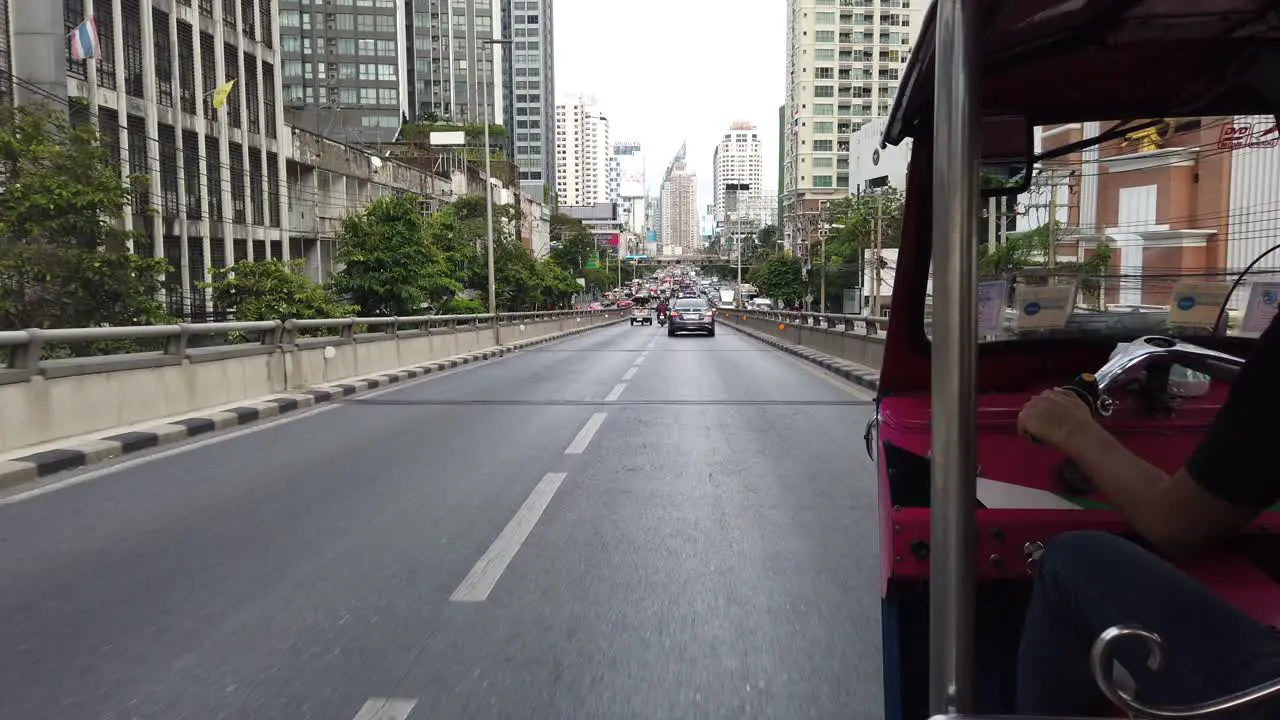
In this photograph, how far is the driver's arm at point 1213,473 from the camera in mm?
1590

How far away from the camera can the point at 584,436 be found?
1009 centimetres

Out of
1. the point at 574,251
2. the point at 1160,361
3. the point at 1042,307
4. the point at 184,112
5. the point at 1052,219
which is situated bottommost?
the point at 1160,361

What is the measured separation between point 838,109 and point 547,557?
12565 centimetres

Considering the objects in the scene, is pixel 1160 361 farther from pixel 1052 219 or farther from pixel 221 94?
pixel 221 94

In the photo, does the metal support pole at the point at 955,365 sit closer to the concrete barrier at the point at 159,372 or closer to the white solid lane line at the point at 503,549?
the white solid lane line at the point at 503,549

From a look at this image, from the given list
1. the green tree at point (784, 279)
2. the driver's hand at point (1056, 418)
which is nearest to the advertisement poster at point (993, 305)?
the driver's hand at point (1056, 418)

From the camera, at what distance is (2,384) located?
8328 mm

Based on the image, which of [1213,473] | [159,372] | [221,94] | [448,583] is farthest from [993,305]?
[221,94]

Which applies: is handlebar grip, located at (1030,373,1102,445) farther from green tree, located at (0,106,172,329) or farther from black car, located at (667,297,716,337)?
black car, located at (667,297,716,337)

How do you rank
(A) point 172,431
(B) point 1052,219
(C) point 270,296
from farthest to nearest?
(C) point 270,296 → (A) point 172,431 → (B) point 1052,219

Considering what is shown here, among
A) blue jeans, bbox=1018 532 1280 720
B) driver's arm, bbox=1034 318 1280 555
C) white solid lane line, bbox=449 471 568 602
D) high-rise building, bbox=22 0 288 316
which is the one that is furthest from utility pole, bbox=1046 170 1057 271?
high-rise building, bbox=22 0 288 316

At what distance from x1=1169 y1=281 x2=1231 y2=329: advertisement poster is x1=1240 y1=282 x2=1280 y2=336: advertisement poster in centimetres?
8

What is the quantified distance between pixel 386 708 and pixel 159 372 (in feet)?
28.2

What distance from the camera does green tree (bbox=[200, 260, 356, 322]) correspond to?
1039 inches
